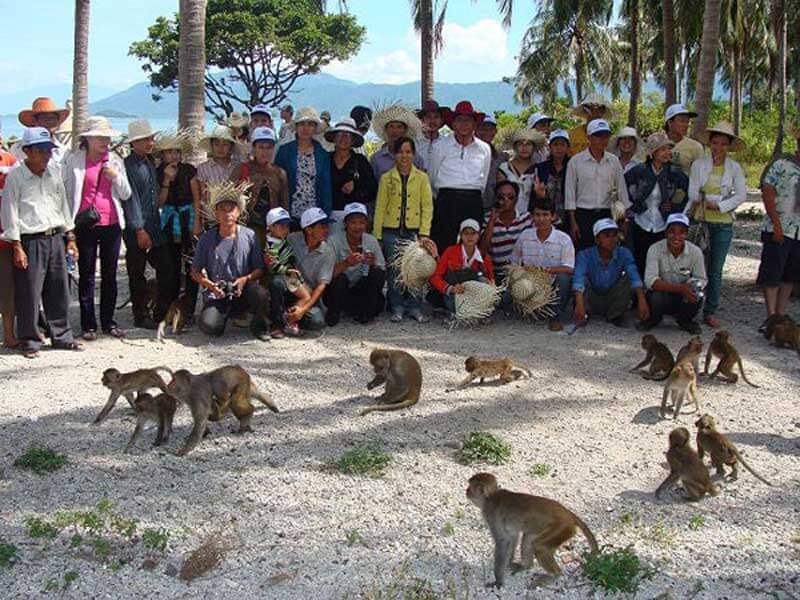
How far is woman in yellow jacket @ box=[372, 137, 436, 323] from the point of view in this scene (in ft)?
31.4

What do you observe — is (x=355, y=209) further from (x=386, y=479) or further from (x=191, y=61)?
(x=386, y=479)

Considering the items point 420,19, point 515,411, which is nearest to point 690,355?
point 515,411

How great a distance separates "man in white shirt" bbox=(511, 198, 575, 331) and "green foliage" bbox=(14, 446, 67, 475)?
18.3ft

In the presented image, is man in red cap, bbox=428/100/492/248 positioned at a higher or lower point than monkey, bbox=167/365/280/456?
higher

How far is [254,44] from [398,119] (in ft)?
115

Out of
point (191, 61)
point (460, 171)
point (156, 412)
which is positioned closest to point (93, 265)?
point (156, 412)

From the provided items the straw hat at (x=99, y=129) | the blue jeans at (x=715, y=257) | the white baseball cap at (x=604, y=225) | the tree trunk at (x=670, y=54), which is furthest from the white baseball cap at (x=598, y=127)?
the tree trunk at (x=670, y=54)

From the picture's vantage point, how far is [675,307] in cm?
944

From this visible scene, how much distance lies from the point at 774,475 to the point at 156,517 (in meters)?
4.12

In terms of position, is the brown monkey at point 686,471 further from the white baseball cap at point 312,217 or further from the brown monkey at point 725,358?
the white baseball cap at point 312,217

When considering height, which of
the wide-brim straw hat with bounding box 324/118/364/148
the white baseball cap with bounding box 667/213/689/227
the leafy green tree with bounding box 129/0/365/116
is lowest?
the white baseball cap with bounding box 667/213/689/227

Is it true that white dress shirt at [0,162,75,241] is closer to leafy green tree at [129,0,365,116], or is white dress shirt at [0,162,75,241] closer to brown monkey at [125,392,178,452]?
brown monkey at [125,392,178,452]

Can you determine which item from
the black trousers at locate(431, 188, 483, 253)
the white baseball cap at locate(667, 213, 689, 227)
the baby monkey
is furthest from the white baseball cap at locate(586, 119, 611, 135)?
the baby monkey

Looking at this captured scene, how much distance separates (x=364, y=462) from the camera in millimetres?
5793
